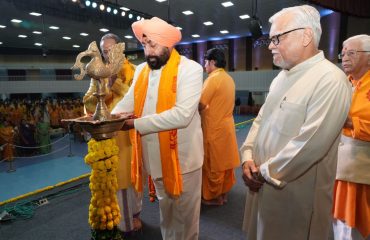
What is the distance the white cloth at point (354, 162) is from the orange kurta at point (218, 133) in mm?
1444

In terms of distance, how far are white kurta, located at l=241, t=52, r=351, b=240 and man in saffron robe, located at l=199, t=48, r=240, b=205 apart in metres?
1.66

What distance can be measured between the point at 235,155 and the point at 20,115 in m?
10.1

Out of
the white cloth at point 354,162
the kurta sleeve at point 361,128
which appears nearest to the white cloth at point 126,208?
the white cloth at point 354,162

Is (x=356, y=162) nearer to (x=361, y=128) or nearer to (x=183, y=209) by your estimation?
(x=361, y=128)

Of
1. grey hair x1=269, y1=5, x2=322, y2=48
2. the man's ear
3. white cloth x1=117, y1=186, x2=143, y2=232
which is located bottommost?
white cloth x1=117, y1=186, x2=143, y2=232

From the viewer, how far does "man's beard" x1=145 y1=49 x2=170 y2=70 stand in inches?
73.6

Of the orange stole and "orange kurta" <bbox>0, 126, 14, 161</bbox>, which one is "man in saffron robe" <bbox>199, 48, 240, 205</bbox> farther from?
"orange kurta" <bbox>0, 126, 14, 161</bbox>

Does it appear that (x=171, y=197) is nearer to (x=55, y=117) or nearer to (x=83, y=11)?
(x=83, y=11)

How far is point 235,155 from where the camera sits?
3.51m

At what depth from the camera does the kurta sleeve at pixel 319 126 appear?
1266mm

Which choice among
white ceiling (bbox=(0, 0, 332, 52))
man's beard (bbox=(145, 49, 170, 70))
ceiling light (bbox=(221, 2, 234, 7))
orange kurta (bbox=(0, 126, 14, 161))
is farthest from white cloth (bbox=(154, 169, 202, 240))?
ceiling light (bbox=(221, 2, 234, 7))

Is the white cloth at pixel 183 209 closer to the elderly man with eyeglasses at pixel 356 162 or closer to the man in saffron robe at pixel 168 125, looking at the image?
the man in saffron robe at pixel 168 125

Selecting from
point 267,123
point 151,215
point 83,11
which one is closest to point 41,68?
point 83,11

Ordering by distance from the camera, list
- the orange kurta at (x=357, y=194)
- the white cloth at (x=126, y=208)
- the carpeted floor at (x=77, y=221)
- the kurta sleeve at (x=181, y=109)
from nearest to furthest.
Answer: the kurta sleeve at (x=181, y=109), the orange kurta at (x=357, y=194), the white cloth at (x=126, y=208), the carpeted floor at (x=77, y=221)
